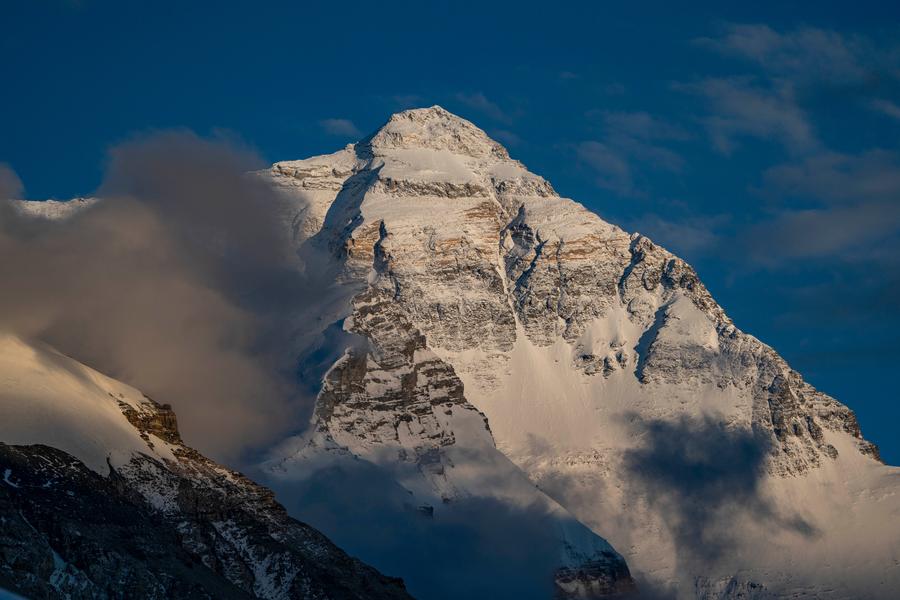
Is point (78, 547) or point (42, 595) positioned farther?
point (78, 547)

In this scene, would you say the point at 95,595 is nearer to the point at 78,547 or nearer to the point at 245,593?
the point at 78,547

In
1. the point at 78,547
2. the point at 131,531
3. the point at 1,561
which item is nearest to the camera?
the point at 1,561

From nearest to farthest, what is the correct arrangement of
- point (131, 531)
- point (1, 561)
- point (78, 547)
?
point (1, 561)
point (78, 547)
point (131, 531)

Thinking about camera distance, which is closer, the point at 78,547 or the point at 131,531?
the point at 78,547

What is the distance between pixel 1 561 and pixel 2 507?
9896 mm

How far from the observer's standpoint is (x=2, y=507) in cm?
17025

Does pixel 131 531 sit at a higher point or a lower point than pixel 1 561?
higher

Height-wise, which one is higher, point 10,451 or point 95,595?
point 10,451

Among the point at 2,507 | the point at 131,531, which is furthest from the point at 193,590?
the point at 2,507

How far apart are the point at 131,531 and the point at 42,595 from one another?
27984 mm

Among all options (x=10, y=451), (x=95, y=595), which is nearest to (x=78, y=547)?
(x=95, y=595)

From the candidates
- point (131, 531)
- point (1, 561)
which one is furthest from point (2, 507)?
point (131, 531)

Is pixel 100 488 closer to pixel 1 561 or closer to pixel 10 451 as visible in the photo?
pixel 10 451

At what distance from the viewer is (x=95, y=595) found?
172m
